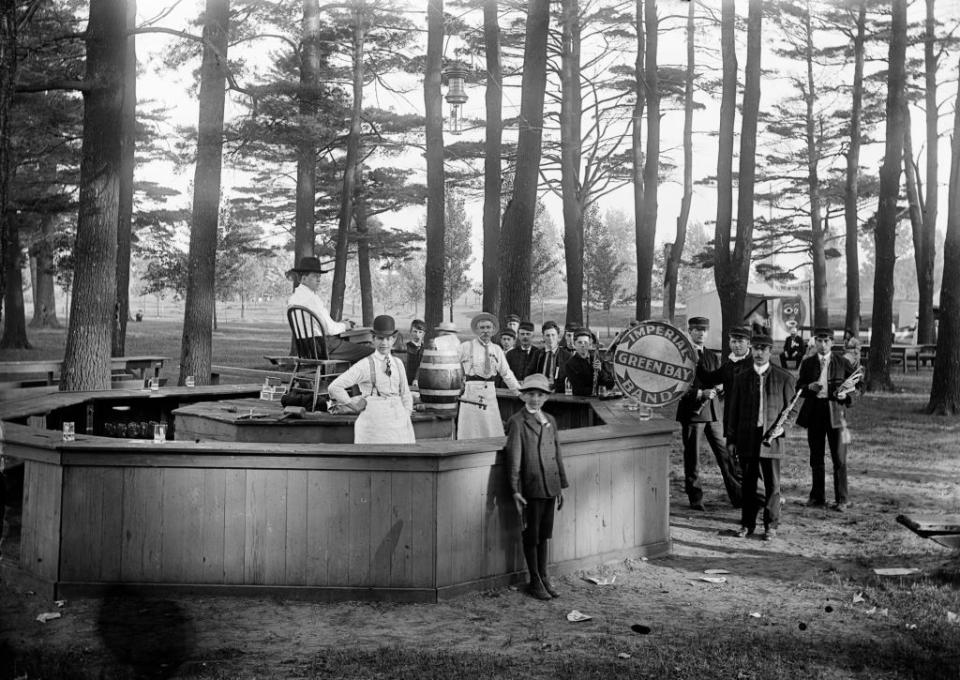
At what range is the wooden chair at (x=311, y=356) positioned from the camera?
Answer: 10031 mm

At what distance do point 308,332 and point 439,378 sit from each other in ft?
4.99

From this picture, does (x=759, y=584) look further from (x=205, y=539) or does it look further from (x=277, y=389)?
(x=277, y=389)

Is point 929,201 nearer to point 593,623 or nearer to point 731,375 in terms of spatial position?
point 731,375

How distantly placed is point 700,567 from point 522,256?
8810 millimetres

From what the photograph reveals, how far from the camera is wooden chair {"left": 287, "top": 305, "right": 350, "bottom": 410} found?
10.0 meters

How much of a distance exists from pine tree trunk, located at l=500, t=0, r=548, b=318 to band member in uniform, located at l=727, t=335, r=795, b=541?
272 inches

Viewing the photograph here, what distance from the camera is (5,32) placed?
22.5 feet

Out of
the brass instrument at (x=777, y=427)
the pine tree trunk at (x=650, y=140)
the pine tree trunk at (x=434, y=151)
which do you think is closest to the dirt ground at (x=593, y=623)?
the brass instrument at (x=777, y=427)

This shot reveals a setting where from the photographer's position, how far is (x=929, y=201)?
39062mm

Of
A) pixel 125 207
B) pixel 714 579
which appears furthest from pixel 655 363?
pixel 125 207

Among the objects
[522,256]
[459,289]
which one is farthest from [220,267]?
[522,256]

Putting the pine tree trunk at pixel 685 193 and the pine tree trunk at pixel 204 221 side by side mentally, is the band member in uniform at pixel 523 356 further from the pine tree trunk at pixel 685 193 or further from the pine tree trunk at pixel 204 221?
the pine tree trunk at pixel 685 193

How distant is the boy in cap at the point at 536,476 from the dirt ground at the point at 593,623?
30cm

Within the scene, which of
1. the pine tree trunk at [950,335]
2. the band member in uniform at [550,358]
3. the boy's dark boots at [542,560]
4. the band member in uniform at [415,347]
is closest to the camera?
the boy's dark boots at [542,560]
